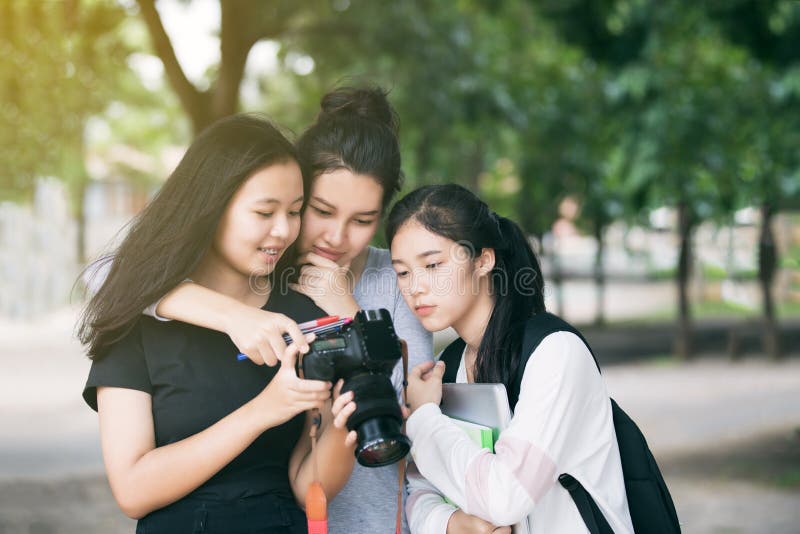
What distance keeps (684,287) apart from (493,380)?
11402mm

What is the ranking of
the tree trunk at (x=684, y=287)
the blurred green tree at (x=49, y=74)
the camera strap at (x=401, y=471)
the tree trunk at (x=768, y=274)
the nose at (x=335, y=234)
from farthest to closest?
the tree trunk at (x=684, y=287) → the tree trunk at (x=768, y=274) → the blurred green tree at (x=49, y=74) → the nose at (x=335, y=234) → the camera strap at (x=401, y=471)

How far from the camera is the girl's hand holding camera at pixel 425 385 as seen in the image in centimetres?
231

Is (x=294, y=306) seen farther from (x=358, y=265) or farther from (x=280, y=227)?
(x=358, y=265)

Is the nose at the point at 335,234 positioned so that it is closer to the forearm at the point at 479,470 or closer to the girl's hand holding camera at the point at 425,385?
the girl's hand holding camera at the point at 425,385

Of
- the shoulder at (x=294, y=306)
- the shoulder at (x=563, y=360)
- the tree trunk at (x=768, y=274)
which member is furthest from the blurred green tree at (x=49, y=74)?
the tree trunk at (x=768, y=274)

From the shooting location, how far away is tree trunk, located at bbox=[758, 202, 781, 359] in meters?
12.2

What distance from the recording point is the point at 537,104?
38.8ft

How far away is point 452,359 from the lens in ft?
8.44

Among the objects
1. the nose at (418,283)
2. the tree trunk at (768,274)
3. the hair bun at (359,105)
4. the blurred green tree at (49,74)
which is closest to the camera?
the nose at (418,283)

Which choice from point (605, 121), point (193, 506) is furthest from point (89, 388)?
point (605, 121)

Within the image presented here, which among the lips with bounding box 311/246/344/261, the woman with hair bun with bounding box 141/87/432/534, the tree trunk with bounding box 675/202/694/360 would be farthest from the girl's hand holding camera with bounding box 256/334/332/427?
the tree trunk with bounding box 675/202/694/360

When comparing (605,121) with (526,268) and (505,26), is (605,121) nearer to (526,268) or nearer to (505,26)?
(505,26)

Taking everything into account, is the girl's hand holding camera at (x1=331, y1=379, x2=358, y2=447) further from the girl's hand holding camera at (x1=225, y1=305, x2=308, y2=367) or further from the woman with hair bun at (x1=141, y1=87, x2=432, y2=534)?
the woman with hair bun at (x1=141, y1=87, x2=432, y2=534)

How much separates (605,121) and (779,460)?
4.56 meters
